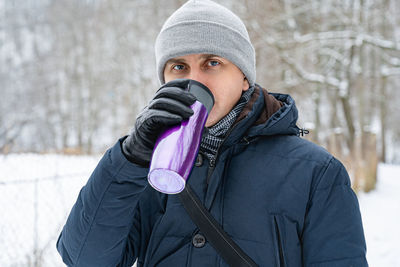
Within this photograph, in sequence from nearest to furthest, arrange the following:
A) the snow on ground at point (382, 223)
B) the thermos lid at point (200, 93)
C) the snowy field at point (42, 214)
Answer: the thermos lid at point (200, 93)
the snowy field at point (42, 214)
the snow on ground at point (382, 223)

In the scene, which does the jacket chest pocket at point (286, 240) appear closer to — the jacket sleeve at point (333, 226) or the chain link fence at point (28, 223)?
the jacket sleeve at point (333, 226)

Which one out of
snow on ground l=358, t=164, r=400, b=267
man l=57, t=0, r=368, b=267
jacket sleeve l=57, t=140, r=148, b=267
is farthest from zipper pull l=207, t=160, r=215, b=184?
snow on ground l=358, t=164, r=400, b=267

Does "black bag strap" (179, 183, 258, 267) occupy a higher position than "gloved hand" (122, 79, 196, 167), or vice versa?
"gloved hand" (122, 79, 196, 167)

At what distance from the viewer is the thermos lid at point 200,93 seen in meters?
1.06

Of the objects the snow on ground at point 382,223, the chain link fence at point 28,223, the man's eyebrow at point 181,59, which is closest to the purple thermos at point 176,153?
the man's eyebrow at point 181,59

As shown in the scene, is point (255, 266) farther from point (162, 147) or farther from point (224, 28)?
point (224, 28)

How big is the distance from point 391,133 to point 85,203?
121 ft

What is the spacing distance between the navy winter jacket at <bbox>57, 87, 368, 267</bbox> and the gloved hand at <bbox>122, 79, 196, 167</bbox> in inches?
1.8

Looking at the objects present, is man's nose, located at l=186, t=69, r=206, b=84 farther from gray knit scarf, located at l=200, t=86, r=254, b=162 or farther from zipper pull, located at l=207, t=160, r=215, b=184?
zipper pull, located at l=207, t=160, r=215, b=184

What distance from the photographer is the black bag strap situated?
1117 millimetres

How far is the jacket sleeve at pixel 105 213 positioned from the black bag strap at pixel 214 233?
18 cm

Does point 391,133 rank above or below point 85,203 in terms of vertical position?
below

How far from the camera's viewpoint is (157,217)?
1.30 m

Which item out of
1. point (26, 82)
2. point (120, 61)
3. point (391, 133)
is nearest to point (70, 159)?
point (120, 61)
